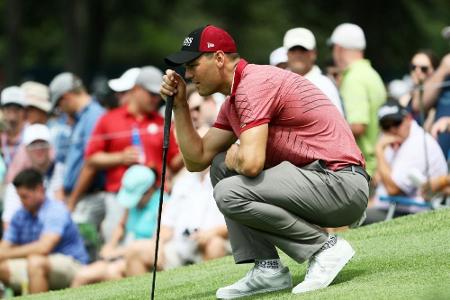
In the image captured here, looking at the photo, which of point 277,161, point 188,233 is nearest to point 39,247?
point 188,233

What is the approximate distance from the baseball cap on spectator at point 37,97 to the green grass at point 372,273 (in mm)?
5014

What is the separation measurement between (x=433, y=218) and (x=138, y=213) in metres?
3.27

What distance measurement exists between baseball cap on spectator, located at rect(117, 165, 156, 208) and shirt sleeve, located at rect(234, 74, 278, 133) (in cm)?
484

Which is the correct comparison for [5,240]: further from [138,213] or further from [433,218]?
[433,218]

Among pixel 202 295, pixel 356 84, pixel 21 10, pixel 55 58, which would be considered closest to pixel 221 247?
pixel 356 84

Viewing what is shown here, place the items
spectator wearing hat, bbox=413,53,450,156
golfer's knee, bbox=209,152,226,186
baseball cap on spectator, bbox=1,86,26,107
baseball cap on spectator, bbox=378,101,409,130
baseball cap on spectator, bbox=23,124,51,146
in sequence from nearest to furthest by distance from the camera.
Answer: golfer's knee, bbox=209,152,226,186 < baseball cap on spectator, bbox=378,101,409,130 < spectator wearing hat, bbox=413,53,450,156 < baseball cap on spectator, bbox=23,124,51,146 < baseball cap on spectator, bbox=1,86,26,107

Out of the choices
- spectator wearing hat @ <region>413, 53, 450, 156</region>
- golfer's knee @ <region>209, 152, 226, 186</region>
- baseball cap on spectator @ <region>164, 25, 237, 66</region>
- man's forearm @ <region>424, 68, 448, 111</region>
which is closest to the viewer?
baseball cap on spectator @ <region>164, 25, 237, 66</region>

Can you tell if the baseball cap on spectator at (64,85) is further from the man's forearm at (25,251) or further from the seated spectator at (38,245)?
the man's forearm at (25,251)

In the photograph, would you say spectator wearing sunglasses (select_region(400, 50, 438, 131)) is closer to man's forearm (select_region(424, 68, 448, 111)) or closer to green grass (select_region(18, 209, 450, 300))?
man's forearm (select_region(424, 68, 448, 111))

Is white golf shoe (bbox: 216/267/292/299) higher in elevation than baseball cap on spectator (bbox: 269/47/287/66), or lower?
lower

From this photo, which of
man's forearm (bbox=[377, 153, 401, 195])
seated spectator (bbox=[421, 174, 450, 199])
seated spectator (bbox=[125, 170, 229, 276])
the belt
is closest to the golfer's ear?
the belt

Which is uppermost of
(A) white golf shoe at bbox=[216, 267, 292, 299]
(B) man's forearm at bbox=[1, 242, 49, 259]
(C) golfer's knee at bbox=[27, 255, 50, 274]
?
(A) white golf shoe at bbox=[216, 267, 292, 299]

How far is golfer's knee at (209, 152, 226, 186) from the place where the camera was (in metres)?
7.96

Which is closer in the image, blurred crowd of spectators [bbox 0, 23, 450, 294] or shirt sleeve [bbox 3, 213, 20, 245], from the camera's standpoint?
blurred crowd of spectators [bbox 0, 23, 450, 294]
